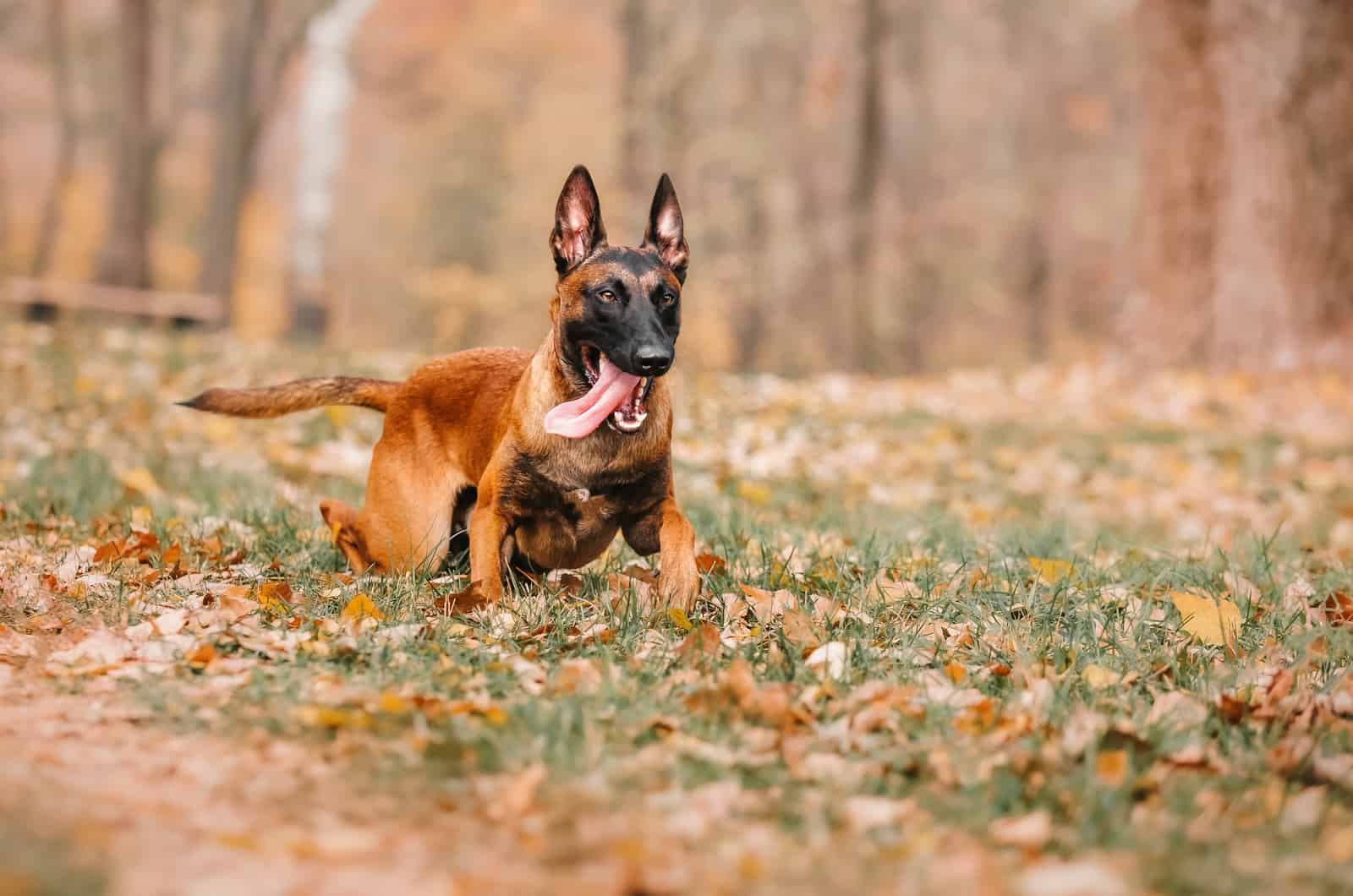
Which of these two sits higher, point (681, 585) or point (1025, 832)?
point (681, 585)

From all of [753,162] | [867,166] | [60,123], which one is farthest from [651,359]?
[60,123]

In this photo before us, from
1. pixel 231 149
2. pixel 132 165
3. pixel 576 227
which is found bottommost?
pixel 576 227

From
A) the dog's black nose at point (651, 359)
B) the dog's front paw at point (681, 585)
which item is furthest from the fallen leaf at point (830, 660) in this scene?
the dog's black nose at point (651, 359)

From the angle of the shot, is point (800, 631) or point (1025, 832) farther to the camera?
point (800, 631)

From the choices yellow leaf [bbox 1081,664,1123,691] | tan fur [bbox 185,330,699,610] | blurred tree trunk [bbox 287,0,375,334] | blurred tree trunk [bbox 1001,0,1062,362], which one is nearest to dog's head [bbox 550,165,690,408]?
tan fur [bbox 185,330,699,610]

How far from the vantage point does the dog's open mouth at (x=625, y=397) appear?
13.5 ft

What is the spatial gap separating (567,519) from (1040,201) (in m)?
27.0

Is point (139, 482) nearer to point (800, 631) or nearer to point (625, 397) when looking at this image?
point (625, 397)

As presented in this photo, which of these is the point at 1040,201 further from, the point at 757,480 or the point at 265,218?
the point at 265,218

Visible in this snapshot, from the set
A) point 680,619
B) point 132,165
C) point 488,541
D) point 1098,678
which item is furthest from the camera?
point 132,165

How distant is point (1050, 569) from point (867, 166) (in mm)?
14417

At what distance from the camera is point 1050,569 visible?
457cm

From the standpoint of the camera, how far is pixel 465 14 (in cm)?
3162

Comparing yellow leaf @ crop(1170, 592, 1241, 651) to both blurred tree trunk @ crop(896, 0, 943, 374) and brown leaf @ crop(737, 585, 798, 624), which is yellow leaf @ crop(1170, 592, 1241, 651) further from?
blurred tree trunk @ crop(896, 0, 943, 374)
